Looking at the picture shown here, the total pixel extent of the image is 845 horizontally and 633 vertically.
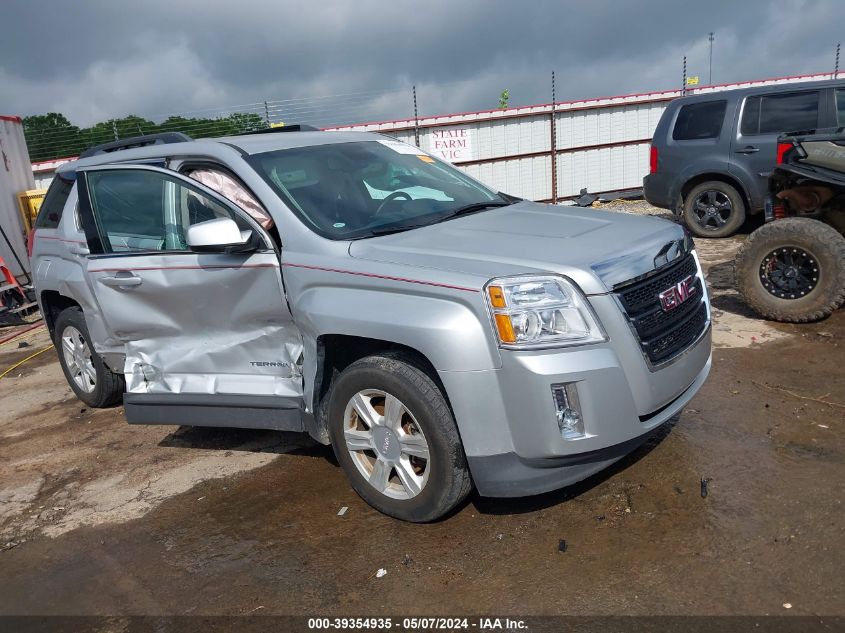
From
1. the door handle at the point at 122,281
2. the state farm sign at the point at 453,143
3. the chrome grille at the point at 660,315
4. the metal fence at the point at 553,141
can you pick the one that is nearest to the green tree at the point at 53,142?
the metal fence at the point at 553,141

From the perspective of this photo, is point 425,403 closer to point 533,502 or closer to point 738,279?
point 533,502

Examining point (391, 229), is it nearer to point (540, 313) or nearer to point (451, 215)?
point (451, 215)

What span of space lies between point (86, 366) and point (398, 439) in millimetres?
3215

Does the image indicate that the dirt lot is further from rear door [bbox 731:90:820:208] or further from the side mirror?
rear door [bbox 731:90:820:208]

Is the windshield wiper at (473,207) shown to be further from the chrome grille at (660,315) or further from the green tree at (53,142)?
the green tree at (53,142)

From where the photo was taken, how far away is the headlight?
8.90 feet

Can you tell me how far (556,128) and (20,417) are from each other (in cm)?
1299

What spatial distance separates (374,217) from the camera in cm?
358

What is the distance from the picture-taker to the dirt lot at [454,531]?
2.70 meters

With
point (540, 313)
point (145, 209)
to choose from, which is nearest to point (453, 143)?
point (145, 209)

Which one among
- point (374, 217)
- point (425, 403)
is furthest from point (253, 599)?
point (374, 217)

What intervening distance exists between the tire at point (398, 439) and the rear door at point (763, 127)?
7465 mm

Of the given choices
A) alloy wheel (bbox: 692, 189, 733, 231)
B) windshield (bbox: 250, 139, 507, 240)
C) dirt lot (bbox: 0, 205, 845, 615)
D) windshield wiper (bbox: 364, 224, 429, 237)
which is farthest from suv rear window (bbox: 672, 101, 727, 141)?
windshield wiper (bbox: 364, 224, 429, 237)

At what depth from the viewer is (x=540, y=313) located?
8.98 ft
